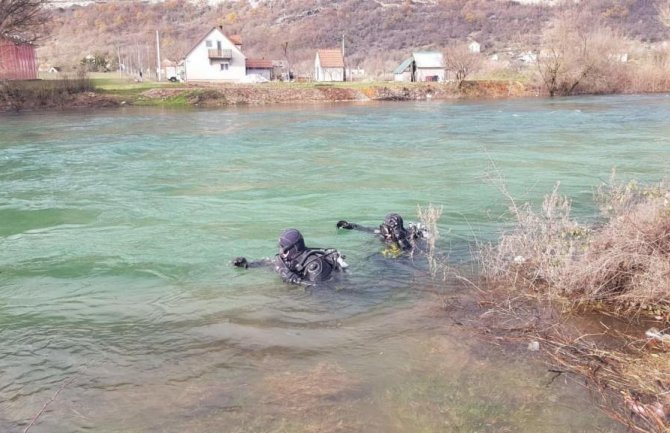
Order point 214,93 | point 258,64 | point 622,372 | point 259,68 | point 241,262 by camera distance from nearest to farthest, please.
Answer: point 622,372 < point 241,262 < point 214,93 < point 258,64 < point 259,68

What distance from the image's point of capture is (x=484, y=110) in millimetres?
38812

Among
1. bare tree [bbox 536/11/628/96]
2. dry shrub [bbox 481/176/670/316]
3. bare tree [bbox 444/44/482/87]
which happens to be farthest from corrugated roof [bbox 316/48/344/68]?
dry shrub [bbox 481/176/670/316]

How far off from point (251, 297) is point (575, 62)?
2079 inches

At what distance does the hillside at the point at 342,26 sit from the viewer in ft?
429

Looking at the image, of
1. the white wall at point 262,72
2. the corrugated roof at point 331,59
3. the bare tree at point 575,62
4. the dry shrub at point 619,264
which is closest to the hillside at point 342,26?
the corrugated roof at point 331,59

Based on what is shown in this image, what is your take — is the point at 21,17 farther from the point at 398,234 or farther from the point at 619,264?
the point at 619,264

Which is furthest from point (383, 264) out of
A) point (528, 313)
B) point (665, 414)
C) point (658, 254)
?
point (665, 414)

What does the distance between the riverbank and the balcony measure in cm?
2132

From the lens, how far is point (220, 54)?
71.2m

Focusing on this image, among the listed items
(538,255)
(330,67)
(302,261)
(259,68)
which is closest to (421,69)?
(330,67)

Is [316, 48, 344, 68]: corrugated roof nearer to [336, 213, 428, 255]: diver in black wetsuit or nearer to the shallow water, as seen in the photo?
the shallow water

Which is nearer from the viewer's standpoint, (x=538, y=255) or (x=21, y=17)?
(x=538, y=255)

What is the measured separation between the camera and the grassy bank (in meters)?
5.55

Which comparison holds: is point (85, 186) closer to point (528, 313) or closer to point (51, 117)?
point (528, 313)
